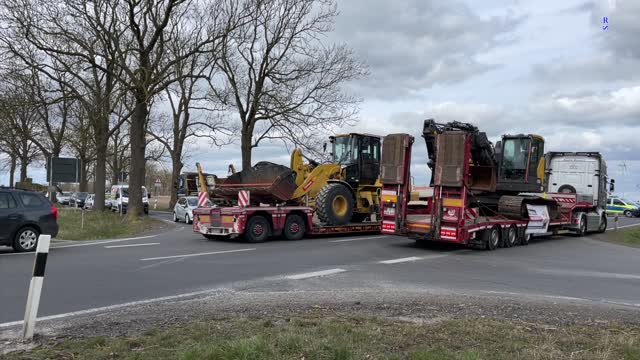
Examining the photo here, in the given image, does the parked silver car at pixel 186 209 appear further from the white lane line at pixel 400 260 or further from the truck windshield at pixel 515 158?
the white lane line at pixel 400 260

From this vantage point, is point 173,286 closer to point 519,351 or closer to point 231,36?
point 519,351

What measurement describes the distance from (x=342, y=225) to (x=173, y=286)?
10613mm

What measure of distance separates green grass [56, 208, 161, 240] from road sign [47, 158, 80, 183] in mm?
1932

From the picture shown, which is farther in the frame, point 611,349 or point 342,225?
point 342,225

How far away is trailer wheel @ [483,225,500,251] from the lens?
16.3 m

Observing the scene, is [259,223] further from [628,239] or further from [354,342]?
[628,239]

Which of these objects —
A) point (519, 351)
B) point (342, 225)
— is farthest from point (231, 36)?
point (519, 351)

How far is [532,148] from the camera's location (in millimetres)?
18609

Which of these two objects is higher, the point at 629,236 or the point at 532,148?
the point at 532,148

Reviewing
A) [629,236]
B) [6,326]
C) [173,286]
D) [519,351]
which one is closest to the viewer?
[519,351]

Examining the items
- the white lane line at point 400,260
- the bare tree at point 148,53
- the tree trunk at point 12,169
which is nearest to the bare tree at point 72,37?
the bare tree at point 148,53

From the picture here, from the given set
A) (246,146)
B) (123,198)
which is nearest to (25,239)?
(246,146)

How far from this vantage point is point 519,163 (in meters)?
18.5

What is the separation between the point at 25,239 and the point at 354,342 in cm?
1146
